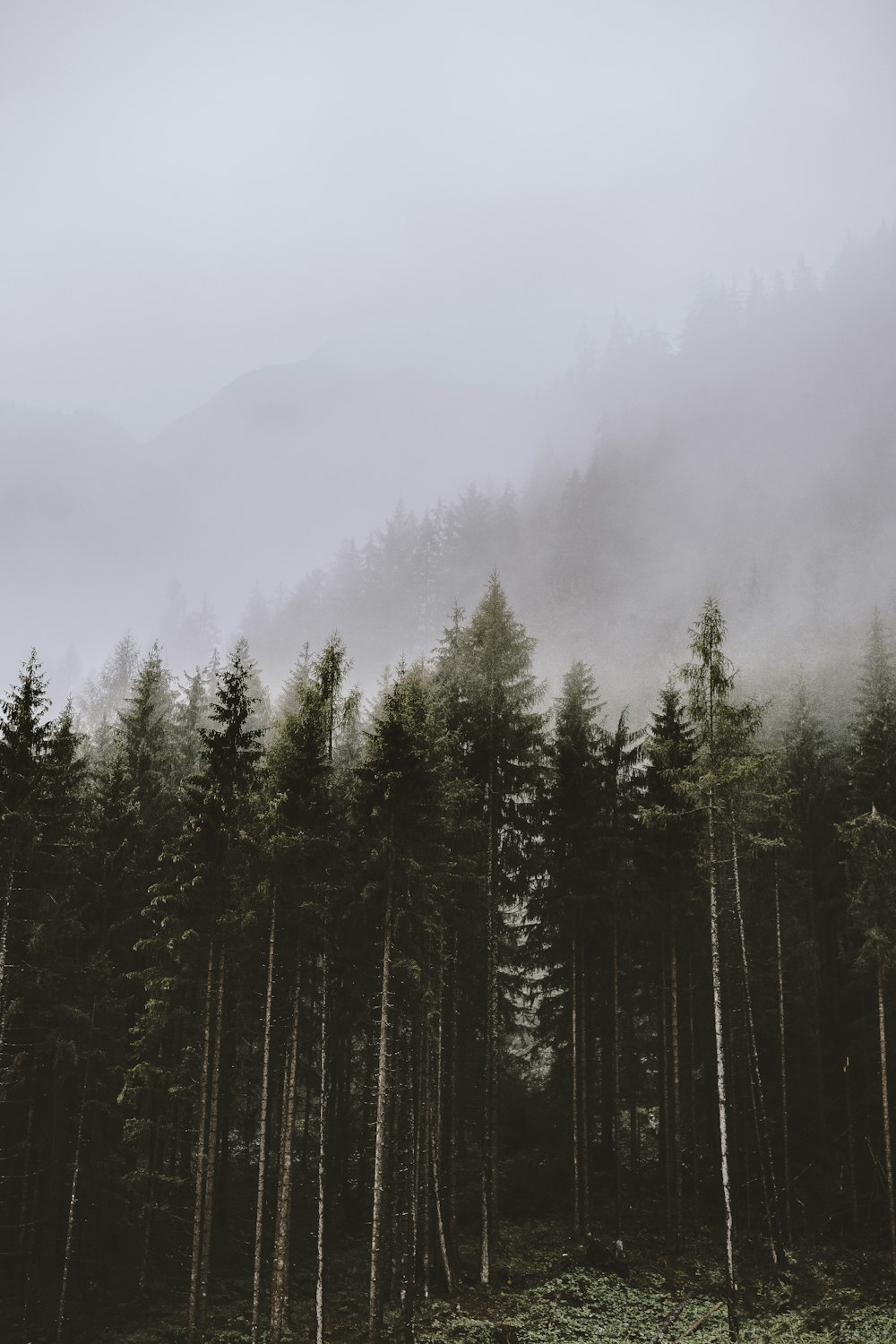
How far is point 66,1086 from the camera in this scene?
77.6ft

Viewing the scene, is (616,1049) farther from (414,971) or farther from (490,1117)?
(414,971)

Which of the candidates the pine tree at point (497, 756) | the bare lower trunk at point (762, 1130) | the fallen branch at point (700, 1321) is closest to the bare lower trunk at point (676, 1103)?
the bare lower trunk at point (762, 1130)

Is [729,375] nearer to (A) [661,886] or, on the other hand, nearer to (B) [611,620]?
(B) [611,620]

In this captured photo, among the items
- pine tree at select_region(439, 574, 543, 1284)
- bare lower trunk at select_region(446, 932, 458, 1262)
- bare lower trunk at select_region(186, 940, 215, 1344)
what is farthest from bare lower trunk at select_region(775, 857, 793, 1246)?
bare lower trunk at select_region(186, 940, 215, 1344)

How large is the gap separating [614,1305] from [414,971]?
11291 mm

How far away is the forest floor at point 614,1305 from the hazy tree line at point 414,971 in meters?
0.65

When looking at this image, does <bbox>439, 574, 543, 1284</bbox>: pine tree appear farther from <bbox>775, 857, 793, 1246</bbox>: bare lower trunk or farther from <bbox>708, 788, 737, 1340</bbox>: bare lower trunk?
<bbox>775, 857, 793, 1246</bbox>: bare lower trunk

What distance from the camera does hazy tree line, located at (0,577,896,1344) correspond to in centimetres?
2016

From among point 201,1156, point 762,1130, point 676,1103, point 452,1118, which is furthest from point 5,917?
point 762,1130

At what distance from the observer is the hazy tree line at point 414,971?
66.1ft

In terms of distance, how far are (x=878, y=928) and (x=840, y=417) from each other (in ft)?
368

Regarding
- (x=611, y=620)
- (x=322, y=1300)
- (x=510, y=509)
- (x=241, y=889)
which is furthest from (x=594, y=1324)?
(x=510, y=509)

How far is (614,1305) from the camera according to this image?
70.6 feet

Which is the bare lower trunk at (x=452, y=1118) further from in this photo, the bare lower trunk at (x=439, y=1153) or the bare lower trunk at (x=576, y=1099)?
the bare lower trunk at (x=576, y=1099)
